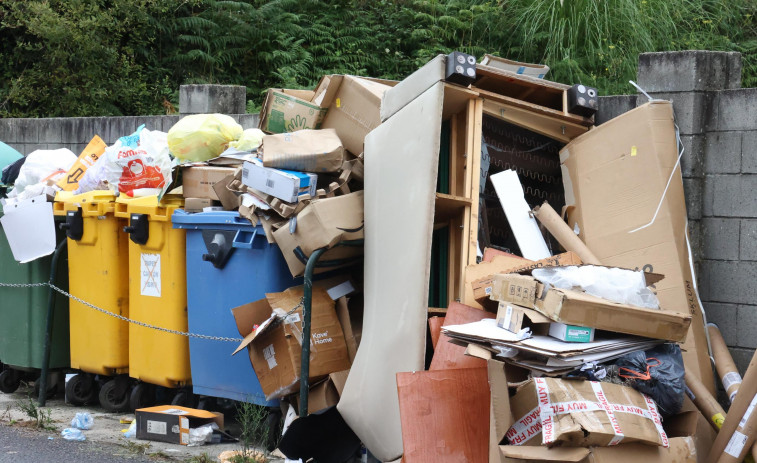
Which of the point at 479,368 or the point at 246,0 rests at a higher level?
the point at 246,0

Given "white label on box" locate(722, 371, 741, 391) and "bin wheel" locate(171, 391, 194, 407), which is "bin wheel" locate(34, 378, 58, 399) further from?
"white label on box" locate(722, 371, 741, 391)

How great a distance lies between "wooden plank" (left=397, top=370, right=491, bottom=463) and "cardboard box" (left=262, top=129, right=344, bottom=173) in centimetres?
156

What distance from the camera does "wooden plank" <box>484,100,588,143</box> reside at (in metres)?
4.62

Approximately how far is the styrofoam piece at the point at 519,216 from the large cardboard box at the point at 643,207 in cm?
22

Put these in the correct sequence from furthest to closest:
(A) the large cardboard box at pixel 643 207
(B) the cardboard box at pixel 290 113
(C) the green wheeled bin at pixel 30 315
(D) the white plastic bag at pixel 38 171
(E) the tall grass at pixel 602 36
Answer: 1. (E) the tall grass at pixel 602 36
2. (D) the white plastic bag at pixel 38 171
3. (C) the green wheeled bin at pixel 30 315
4. (B) the cardboard box at pixel 290 113
5. (A) the large cardboard box at pixel 643 207

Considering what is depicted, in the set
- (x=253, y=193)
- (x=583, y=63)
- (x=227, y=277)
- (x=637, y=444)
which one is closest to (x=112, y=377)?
(x=227, y=277)

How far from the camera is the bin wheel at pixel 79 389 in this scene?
18.8 feet

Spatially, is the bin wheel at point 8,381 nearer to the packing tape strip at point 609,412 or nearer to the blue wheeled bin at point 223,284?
the blue wheeled bin at point 223,284

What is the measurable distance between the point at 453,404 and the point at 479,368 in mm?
189

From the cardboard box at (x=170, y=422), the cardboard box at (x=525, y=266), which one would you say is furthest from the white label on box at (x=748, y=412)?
the cardboard box at (x=170, y=422)

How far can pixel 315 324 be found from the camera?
4555 mm

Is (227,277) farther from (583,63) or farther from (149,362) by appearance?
(583,63)

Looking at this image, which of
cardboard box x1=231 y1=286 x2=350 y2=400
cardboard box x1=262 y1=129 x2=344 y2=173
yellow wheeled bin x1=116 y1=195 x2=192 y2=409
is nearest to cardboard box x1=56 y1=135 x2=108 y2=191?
yellow wheeled bin x1=116 y1=195 x2=192 y2=409

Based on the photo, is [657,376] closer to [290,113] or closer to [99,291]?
[290,113]
